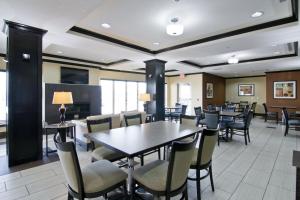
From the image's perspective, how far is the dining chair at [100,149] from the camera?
8.19ft

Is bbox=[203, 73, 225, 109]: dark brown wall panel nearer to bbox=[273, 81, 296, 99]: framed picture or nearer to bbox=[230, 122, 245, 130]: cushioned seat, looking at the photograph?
bbox=[273, 81, 296, 99]: framed picture

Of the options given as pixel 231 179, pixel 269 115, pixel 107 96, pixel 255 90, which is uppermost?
pixel 255 90

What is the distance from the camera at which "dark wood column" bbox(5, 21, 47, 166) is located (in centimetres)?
321

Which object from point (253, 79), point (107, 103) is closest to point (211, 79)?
point (253, 79)

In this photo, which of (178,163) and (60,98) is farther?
(60,98)

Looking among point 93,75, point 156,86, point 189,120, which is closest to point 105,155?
point 189,120

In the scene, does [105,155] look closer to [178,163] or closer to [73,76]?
[178,163]

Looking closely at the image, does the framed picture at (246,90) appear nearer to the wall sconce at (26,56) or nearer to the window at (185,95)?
the window at (185,95)

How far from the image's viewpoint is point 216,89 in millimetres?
11398

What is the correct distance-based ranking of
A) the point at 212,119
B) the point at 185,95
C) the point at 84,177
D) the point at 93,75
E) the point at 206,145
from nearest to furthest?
the point at 84,177, the point at 206,145, the point at 212,119, the point at 93,75, the point at 185,95

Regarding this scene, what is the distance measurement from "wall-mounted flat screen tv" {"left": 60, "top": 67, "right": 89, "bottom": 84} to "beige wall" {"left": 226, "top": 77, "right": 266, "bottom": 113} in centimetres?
981

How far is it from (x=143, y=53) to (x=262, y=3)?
325 centimetres

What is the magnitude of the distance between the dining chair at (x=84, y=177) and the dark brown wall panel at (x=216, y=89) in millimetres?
8913

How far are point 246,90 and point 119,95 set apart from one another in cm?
846
